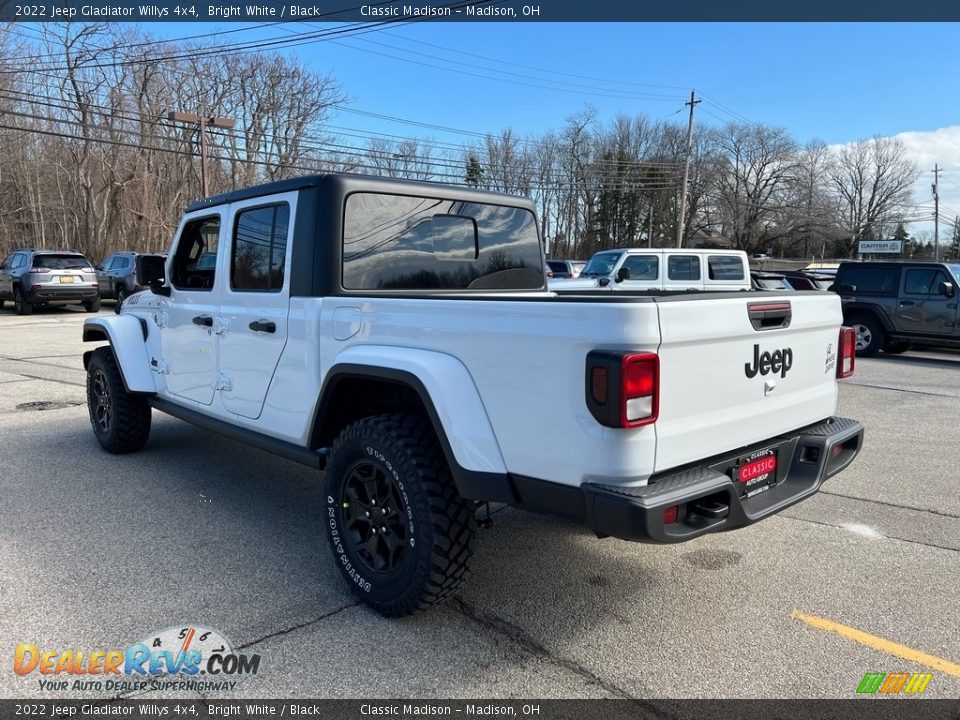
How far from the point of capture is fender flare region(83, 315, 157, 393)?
509 centimetres

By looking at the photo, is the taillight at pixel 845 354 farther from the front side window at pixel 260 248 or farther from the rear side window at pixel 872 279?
the rear side window at pixel 872 279

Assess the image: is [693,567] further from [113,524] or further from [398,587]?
[113,524]

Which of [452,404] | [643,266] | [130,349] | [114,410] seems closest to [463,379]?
[452,404]

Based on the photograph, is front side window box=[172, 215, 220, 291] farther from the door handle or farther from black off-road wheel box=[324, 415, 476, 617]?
black off-road wheel box=[324, 415, 476, 617]

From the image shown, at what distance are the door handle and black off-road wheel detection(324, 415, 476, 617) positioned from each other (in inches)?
32.5

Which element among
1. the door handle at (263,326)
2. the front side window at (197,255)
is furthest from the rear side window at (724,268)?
the door handle at (263,326)

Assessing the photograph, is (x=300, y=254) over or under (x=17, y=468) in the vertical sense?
over

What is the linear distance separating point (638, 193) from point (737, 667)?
72.1m

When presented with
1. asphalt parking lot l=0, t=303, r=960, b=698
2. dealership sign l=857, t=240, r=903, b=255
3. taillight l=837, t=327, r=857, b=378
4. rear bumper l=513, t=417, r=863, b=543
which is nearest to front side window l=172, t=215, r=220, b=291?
asphalt parking lot l=0, t=303, r=960, b=698

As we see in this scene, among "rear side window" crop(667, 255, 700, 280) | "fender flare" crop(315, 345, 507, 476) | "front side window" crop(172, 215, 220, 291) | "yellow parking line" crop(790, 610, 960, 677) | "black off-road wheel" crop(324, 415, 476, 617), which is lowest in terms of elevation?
"yellow parking line" crop(790, 610, 960, 677)

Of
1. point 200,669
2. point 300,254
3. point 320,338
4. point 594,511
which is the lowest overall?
point 200,669

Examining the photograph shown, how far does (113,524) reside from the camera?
13.5 feet

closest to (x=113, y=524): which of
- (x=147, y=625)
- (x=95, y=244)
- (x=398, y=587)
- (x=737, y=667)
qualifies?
(x=147, y=625)

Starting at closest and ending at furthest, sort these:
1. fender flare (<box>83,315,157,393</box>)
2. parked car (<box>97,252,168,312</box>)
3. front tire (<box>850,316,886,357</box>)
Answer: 1. fender flare (<box>83,315,157,393</box>)
2. front tire (<box>850,316,886,357</box>)
3. parked car (<box>97,252,168,312</box>)
